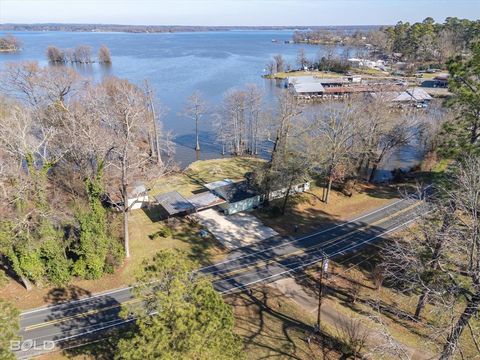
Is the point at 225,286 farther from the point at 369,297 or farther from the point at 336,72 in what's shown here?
the point at 336,72

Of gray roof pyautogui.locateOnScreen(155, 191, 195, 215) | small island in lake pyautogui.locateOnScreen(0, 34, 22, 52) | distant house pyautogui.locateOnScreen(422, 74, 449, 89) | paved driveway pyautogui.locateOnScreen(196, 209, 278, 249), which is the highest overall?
small island in lake pyautogui.locateOnScreen(0, 34, 22, 52)

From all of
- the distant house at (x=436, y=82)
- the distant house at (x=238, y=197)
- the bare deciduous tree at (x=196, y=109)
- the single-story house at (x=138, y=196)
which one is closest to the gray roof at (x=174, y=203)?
the single-story house at (x=138, y=196)

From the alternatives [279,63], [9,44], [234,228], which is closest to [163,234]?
[234,228]

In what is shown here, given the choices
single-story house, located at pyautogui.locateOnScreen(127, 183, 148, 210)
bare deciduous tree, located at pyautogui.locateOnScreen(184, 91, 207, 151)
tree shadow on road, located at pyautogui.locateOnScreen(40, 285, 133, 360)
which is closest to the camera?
tree shadow on road, located at pyautogui.locateOnScreen(40, 285, 133, 360)

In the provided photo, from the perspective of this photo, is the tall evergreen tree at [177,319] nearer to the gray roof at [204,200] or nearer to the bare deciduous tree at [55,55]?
the gray roof at [204,200]

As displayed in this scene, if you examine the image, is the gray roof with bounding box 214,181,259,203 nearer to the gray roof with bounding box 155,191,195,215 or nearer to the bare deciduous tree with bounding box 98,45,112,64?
the gray roof with bounding box 155,191,195,215

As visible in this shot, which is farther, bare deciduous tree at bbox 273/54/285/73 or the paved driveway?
bare deciduous tree at bbox 273/54/285/73

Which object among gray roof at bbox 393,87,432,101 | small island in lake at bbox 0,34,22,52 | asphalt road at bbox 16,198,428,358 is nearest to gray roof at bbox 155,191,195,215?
asphalt road at bbox 16,198,428,358

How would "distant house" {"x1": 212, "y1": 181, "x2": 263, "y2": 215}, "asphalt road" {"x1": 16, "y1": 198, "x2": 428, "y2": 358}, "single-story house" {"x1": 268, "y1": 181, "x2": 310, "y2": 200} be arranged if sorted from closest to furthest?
"asphalt road" {"x1": 16, "y1": 198, "x2": 428, "y2": 358}, "distant house" {"x1": 212, "y1": 181, "x2": 263, "y2": 215}, "single-story house" {"x1": 268, "y1": 181, "x2": 310, "y2": 200}
